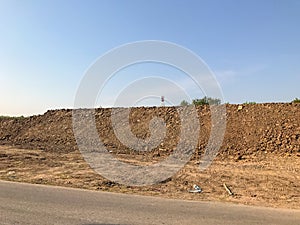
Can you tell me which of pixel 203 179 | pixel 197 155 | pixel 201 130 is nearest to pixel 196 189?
pixel 203 179

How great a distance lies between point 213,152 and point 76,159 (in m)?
7.37

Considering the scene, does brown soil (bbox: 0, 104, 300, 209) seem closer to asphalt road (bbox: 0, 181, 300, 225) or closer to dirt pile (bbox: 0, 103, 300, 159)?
dirt pile (bbox: 0, 103, 300, 159)

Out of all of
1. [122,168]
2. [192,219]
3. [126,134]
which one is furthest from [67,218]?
[126,134]

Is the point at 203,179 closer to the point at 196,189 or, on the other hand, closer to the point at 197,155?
the point at 196,189

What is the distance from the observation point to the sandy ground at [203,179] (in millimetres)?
7807

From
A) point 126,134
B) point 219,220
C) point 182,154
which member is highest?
point 126,134

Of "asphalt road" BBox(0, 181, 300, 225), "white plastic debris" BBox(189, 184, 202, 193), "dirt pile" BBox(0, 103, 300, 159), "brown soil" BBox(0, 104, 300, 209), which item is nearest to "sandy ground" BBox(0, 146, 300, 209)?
"brown soil" BBox(0, 104, 300, 209)

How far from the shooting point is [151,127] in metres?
22.1

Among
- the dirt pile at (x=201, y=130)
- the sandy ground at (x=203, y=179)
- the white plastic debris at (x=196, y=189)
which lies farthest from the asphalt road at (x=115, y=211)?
the dirt pile at (x=201, y=130)

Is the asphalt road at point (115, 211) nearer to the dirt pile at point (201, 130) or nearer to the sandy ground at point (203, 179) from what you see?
the sandy ground at point (203, 179)

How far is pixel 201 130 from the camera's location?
19.8m

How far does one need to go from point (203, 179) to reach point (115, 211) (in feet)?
15.7

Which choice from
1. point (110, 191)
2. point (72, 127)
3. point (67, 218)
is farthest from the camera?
point (72, 127)

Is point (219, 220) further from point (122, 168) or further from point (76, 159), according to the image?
point (76, 159)
